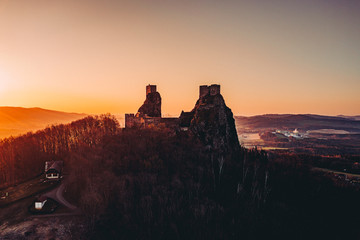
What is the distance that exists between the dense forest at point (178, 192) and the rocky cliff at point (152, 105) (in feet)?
27.4

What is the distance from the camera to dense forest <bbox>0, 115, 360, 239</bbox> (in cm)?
3097

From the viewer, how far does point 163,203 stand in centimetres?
3328

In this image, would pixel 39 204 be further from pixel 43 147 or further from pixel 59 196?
pixel 43 147

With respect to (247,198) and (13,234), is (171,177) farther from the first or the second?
(13,234)

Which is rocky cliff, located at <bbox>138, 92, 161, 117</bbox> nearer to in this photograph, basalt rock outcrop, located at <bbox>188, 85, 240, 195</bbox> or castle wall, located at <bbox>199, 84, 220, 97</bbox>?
basalt rock outcrop, located at <bbox>188, 85, 240, 195</bbox>

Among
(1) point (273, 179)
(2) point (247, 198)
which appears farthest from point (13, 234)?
(1) point (273, 179)

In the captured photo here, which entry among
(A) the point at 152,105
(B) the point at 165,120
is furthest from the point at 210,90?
(A) the point at 152,105

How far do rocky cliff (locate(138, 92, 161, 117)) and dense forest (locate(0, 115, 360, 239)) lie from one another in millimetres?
8360

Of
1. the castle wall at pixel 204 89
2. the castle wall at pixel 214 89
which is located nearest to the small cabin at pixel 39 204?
the castle wall at pixel 204 89

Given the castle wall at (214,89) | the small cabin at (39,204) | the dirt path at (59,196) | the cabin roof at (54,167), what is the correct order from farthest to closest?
the castle wall at (214,89), the cabin roof at (54,167), the dirt path at (59,196), the small cabin at (39,204)

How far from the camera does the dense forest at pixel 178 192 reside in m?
31.0

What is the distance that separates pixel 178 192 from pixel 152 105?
30.7 meters

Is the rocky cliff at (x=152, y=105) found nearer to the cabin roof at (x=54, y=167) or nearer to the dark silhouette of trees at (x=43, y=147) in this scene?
the dark silhouette of trees at (x=43, y=147)

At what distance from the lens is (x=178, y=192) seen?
36156 mm
